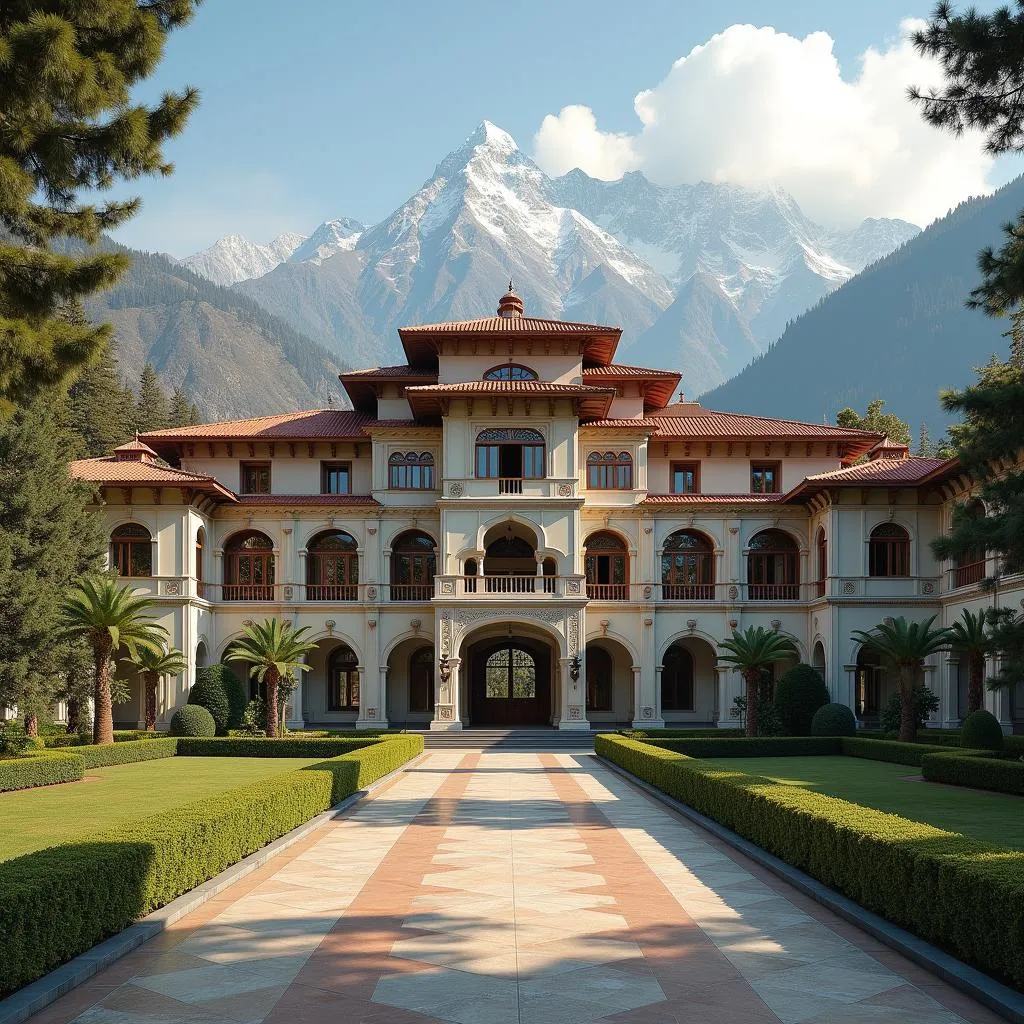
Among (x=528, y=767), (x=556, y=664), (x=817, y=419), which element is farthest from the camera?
(x=817, y=419)

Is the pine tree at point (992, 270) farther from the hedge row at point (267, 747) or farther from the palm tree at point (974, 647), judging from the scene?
the hedge row at point (267, 747)

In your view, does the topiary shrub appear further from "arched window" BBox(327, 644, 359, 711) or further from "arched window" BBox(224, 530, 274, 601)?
"arched window" BBox(224, 530, 274, 601)

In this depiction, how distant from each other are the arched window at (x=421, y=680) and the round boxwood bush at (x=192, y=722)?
10622mm

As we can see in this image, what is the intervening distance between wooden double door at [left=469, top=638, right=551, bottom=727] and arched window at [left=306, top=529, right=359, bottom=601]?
5745mm

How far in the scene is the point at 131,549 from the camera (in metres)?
41.6

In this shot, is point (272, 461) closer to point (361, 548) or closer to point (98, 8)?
point (361, 548)

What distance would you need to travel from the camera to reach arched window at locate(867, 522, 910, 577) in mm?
41312

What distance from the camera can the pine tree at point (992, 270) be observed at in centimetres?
1532

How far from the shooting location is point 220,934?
33.6ft

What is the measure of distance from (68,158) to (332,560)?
3181 cm

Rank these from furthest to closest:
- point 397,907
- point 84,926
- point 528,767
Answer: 1. point 528,767
2. point 397,907
3. point 84,926

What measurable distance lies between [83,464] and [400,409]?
37.3ft

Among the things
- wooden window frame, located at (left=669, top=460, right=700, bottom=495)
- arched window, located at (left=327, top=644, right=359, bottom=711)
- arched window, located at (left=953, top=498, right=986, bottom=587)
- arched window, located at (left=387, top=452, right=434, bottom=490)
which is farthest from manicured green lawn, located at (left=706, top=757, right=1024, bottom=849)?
arched window, located at (left=327, top=644, right=359, bottom=711)

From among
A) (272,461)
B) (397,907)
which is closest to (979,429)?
(397,907)
